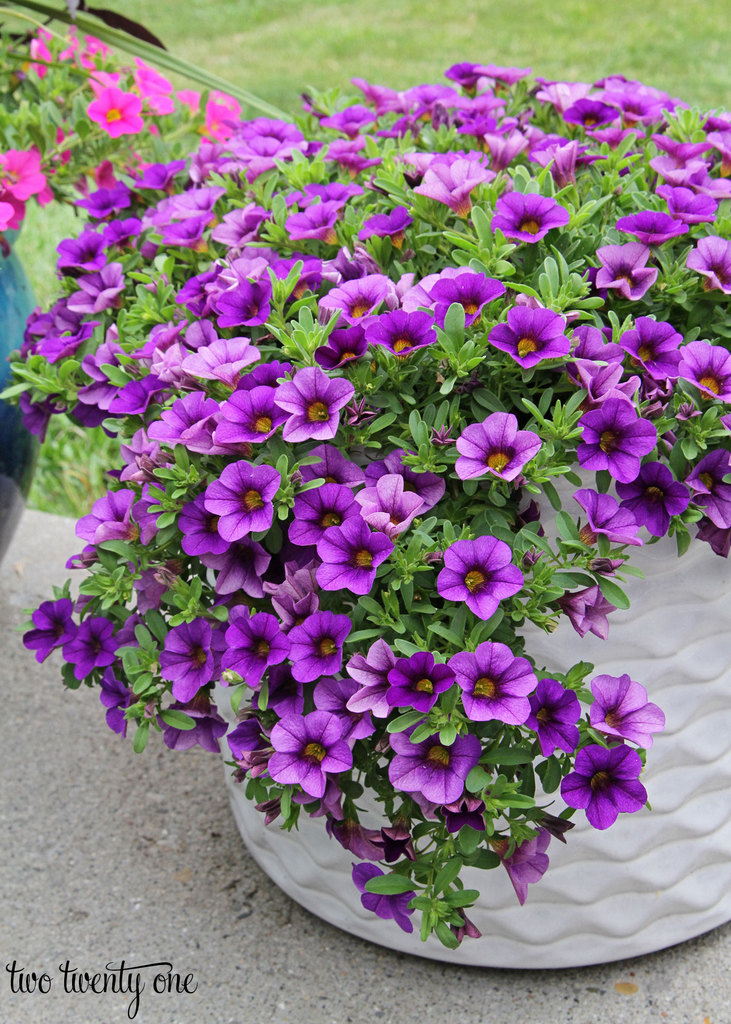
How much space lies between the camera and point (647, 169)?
1.65 m

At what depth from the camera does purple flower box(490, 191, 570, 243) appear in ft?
4.42

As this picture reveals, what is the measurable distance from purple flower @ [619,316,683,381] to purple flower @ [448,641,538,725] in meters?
0.41

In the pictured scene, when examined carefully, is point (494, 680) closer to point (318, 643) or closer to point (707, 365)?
point (318, 643)

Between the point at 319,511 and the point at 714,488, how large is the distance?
0.48m

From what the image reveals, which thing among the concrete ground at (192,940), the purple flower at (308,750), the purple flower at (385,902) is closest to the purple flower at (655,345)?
the purple flower at (308,750)

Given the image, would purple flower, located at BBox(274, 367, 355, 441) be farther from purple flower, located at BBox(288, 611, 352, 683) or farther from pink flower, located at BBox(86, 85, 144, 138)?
pink flower, located at BBox(86, 85, 144, 138)

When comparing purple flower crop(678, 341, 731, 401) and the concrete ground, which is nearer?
purple flower crop(678, 341, 731, 401)

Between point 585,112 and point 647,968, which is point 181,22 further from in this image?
point 647,968

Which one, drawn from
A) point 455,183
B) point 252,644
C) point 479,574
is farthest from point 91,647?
point 455,183

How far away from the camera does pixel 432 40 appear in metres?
7.08

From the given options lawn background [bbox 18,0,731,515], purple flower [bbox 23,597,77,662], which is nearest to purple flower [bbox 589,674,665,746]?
purple flower [bbox 23,597,77,662]

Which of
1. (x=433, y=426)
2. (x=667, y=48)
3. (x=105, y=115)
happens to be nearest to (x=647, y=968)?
(x=433, y=426)

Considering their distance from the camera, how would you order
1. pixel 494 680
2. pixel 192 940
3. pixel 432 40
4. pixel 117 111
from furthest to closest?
pixel 432 40 < pixel 117 111 < pixel 192 940 < pixel 494 680

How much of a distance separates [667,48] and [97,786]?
5.97m
